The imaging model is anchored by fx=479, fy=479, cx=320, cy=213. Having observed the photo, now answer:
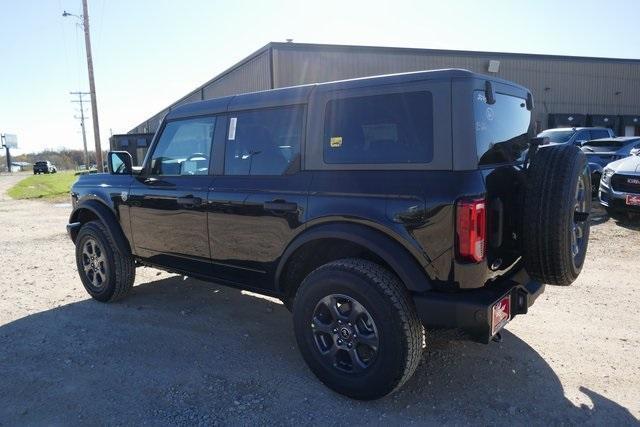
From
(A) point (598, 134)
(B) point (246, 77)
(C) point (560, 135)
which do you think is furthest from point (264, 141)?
(B) point (246, 77)

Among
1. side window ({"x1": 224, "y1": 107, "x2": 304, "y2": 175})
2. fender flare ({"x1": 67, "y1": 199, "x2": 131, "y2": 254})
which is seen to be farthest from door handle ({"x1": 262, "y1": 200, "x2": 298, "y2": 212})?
fender flare ({"x1": 67, "y1": 199, "x2": 131, "y2": 254})

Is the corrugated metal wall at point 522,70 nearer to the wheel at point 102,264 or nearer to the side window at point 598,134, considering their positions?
the side window at point 598,134

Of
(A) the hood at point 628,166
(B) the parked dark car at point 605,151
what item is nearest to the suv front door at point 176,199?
(A) the hood at point 628,166

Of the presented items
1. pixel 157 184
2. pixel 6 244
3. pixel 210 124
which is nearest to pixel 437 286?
pixel 210 124

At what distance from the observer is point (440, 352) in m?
3.63

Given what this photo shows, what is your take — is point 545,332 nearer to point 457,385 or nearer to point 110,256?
point 457,385

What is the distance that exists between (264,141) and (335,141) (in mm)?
681

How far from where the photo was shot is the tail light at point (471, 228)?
252 centimetres

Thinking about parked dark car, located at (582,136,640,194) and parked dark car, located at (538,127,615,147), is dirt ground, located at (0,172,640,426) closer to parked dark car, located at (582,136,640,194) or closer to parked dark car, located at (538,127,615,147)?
parked dark car, located at (582,136,640,194)

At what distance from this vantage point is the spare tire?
2.71m

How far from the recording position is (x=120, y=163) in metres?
4.86

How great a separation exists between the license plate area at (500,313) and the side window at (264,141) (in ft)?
5.17

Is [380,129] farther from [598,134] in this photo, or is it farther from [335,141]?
[598,134]

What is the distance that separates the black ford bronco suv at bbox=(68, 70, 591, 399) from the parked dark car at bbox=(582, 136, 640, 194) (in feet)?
29.6
